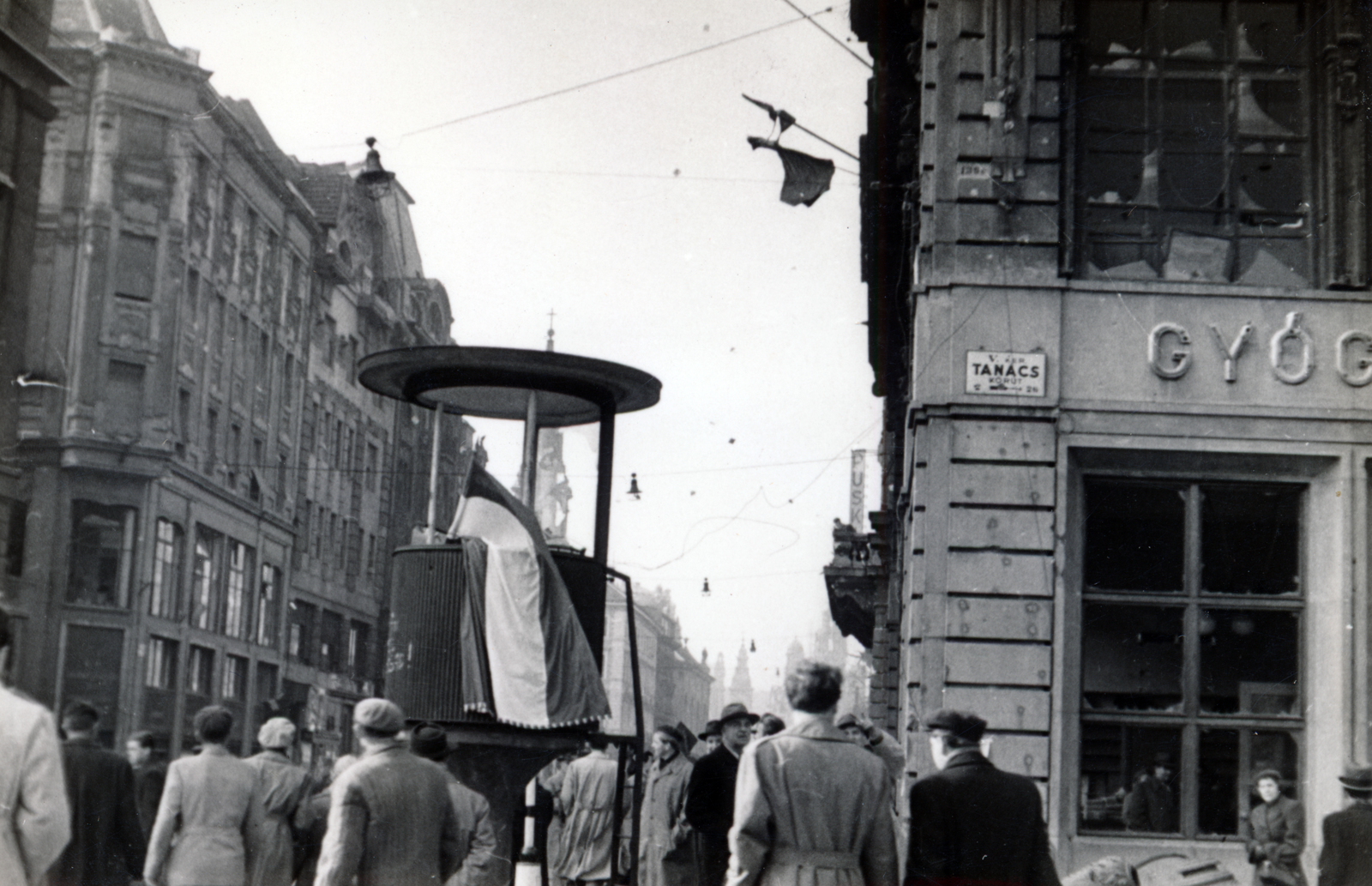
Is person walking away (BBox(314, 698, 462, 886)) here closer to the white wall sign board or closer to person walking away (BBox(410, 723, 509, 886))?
person walking away (BBox(410, 723, 509, 886))

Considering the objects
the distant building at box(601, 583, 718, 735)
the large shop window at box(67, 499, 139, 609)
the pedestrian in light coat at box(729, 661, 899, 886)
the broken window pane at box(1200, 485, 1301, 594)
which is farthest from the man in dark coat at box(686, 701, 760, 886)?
the distant building at box(601, 583, 718, 735)

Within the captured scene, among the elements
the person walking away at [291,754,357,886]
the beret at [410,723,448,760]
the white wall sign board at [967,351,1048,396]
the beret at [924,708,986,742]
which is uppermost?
the white wall sign board at [967,351,1048,396]

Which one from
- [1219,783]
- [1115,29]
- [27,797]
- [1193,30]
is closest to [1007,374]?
[1115,29]

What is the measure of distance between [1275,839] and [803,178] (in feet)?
29.3

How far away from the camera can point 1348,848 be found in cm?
1116

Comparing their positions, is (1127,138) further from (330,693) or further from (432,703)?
(330,693)

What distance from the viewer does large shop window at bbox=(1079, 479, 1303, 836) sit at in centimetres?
1287

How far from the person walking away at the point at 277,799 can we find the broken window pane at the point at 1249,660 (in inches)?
275

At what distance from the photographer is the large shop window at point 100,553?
147ft

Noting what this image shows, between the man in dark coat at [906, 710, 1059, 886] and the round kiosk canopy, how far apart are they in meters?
5.23

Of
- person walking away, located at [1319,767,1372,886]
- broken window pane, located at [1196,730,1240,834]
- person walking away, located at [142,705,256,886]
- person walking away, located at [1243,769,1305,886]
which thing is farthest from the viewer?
broken window pane, located at [1196,730,1240,834]

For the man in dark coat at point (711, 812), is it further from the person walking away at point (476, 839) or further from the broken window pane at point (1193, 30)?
the broken window pane at point (1193, 30)

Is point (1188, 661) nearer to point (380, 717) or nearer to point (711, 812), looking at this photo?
point (711, 812)

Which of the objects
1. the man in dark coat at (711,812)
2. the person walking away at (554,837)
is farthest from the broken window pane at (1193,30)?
the person walking away at (554,837)
